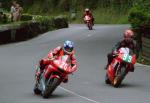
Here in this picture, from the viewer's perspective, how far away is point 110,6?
235 ft

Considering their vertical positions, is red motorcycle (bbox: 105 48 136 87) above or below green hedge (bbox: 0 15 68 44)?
above

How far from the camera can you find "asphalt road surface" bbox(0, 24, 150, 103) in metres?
15.8

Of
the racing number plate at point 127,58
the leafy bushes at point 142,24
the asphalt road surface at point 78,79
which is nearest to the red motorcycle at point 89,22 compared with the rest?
the asphalt road surface at point 78,79

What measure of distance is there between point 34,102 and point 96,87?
3.38 meters

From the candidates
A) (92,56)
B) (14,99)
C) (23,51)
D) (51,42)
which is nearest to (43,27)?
(51,42)

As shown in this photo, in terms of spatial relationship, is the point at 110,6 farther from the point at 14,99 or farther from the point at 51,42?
the point at 14,99

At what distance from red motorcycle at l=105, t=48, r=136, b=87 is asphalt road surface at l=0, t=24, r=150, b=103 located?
26 cm

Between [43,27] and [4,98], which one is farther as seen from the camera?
[43,27]

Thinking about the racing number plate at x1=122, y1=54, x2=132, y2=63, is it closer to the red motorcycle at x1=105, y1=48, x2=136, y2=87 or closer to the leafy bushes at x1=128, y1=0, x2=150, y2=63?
the red motorcycle at x1=105, y1=48, x2=136, y2=87

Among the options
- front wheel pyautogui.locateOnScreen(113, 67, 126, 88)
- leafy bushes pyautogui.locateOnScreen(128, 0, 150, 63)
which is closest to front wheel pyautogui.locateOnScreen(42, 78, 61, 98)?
front wheel pyautogui.locateOnScreen(113, 67, 126, 88)

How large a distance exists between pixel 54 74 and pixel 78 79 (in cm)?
450

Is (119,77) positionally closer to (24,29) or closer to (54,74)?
(54,74)

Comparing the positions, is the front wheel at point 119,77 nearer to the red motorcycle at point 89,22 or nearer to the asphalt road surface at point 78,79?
the asphalt road surface at point 78,79

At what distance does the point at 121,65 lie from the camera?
18.1 metres
